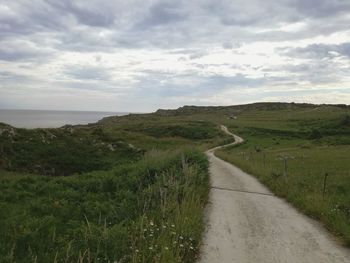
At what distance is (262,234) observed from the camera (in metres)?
12.5

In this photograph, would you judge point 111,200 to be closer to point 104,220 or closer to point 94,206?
point 94,206

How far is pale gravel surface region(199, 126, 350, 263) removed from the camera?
10.4m

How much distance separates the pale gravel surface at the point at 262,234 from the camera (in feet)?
34.2

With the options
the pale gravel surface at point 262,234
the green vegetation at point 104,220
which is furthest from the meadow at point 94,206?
the pale gravel surface at point 262,234

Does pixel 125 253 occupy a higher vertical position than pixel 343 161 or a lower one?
higher

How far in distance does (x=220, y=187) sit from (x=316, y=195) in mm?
5902

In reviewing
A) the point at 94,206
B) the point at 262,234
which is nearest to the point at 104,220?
the point at 262,234

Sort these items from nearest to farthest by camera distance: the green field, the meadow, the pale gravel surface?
the meadow
the green field
the pale gravel surface

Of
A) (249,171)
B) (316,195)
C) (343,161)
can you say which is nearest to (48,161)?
(249,171)

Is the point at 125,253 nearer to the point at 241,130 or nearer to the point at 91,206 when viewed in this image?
the point at 91,206

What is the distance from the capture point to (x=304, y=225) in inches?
530

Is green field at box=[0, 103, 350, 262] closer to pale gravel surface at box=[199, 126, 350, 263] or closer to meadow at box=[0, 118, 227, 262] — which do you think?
meadow at box=[0, 118, 227, 262]

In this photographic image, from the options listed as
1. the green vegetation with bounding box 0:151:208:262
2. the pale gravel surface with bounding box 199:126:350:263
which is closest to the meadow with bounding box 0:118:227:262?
the green vegetation with bounding box 0:151:208:262

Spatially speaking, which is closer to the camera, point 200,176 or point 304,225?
point 304,225
